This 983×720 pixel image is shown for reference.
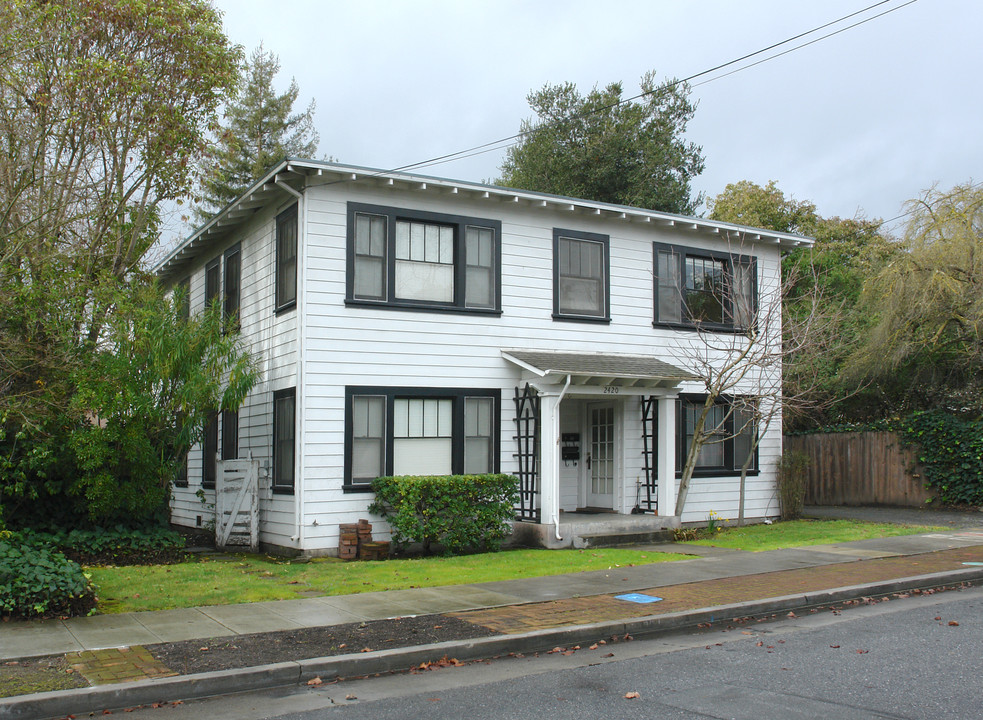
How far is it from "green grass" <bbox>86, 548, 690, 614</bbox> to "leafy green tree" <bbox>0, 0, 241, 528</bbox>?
252 centimetres

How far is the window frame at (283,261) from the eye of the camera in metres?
14.9

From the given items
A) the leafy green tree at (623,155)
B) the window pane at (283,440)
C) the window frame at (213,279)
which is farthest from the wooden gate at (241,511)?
the leafy green tree at (623,155)

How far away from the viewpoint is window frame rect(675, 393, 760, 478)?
17.9 meters

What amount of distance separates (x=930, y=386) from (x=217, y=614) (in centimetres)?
1848

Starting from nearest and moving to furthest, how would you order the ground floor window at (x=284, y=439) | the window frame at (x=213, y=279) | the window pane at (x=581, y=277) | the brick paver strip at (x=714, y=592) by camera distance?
the brick paver strip at (x=714, y=592), the ground floor window at (x=284, y=439), the window pane at (x=581, y=277), the window frame at (x=213, y=279)

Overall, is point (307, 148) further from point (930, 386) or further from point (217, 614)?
point (217, 614)

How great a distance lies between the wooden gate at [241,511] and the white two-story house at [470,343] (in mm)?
263

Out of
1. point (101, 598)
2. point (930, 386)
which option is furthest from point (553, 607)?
point (930, 386)

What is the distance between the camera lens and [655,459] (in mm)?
16938

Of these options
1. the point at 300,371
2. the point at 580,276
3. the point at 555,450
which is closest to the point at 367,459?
the point at 300,371

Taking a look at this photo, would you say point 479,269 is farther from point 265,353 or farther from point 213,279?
point 213,279

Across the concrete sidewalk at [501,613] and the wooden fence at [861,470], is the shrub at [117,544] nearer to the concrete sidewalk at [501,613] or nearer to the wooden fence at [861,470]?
the concrete sidewalk at [501,613]

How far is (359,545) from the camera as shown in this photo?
46.0 feet

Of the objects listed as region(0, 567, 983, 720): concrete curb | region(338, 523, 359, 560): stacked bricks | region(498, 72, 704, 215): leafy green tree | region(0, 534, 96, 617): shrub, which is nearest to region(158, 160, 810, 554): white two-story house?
region(338, 523, 359, 560): stacked bricks
